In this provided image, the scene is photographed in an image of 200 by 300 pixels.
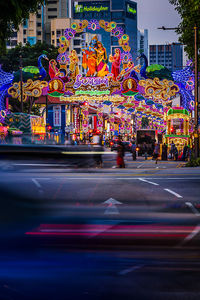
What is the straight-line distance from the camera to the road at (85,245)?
4.75 meters

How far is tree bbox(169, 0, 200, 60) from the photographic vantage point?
22422mm

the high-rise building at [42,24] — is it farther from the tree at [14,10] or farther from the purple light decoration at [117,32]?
the tree at [14,10]

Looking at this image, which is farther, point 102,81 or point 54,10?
point 54,10

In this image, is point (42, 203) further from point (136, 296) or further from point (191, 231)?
point (191, 231)

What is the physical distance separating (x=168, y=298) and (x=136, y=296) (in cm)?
31

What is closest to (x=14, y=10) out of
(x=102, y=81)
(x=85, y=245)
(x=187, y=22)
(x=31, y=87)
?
(x=85, y=245)

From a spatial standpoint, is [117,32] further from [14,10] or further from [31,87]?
[14,10]

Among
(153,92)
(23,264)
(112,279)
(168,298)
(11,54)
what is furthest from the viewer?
(11,54)

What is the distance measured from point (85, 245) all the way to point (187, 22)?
19.5m

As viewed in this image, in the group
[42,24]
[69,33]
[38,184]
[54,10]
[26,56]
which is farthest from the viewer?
[54,10]

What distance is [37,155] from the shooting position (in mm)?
5477

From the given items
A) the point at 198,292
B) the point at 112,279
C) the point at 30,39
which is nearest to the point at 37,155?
the point at 112,279

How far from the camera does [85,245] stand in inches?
240

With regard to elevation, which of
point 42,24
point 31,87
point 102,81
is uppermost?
point 42,24
